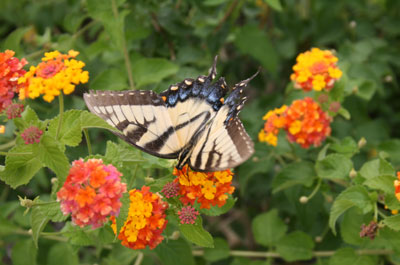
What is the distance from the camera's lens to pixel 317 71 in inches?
90.5

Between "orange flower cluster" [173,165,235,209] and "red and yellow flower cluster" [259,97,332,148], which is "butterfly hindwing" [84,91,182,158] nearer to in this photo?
"orange flower cluster" [173,165,235,209]

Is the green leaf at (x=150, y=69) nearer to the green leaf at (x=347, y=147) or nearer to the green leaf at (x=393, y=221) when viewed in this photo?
the green leaf at (x=347, y=147)

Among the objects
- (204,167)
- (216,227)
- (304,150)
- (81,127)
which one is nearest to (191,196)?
(204,167)

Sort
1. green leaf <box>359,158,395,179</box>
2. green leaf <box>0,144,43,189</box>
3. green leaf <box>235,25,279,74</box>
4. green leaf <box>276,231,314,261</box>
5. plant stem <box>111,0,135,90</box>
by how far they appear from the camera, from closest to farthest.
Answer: green leaf <box>0,144,43,189</box> < green leaf <box>359,158,395,179</box> < green leaf <box>276,231,314,261</box> < plant stem <box>111,0,135,90</box> < green leaf <box>235,25,279,74</box>

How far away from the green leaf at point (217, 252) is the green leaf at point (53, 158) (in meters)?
1.22

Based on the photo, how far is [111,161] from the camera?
5.83 feet

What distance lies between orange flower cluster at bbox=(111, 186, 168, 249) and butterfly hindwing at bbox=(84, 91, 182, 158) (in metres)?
0.19

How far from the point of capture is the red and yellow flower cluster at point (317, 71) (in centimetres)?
229

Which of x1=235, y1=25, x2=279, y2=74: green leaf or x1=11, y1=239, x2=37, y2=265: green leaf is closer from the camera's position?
x1=11, y1=239, x2=37, y2=265: green leaf

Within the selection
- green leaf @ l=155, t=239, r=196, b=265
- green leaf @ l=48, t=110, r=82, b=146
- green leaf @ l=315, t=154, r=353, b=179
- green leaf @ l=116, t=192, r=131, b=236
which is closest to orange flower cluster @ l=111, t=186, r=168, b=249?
green leaf @ l=116, t=192, r=131, b=236

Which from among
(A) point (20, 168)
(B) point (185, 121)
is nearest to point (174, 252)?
(B) point (185, 121)

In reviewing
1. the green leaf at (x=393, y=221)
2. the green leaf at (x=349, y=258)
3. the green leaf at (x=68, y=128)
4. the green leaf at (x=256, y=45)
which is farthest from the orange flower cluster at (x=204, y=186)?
the green leaf at (x=256, y=45)

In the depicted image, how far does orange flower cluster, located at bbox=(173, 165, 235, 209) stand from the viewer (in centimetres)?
172

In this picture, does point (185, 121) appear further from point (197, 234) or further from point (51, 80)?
point (51, 80)
